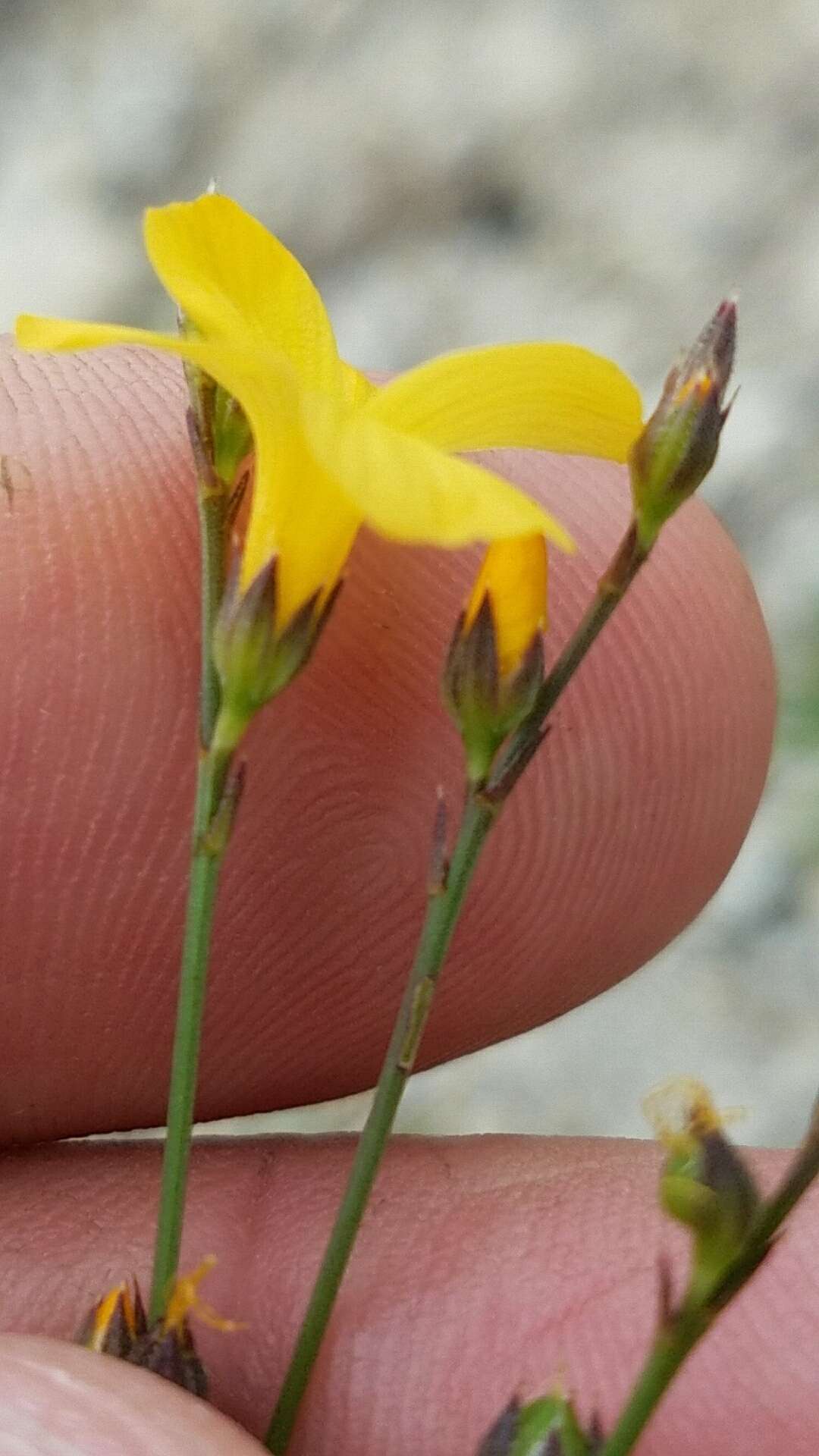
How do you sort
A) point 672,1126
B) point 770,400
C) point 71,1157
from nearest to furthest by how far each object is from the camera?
point 672,1126
point 71,1157
point 770,400

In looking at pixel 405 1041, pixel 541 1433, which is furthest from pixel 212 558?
pixel 541 1433

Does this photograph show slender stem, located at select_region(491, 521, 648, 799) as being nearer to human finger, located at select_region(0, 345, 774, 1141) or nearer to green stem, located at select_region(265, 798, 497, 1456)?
green stem, located at select_region(265, 798, 497, 1456)

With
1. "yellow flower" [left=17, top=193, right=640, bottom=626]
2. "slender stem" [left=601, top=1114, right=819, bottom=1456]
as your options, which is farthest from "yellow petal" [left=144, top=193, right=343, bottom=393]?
"slender stem" [left=601, top=1114, right=819, bottom=1456]

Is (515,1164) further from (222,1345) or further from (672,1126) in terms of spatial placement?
(672,1126)

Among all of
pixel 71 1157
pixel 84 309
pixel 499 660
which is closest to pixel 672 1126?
pixel 499 660

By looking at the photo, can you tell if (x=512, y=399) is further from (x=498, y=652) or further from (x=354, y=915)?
(x=354, y=915)

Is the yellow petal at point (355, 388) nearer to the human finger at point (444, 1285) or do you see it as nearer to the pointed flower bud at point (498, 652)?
the pointed flower bud at point (498, 652)
